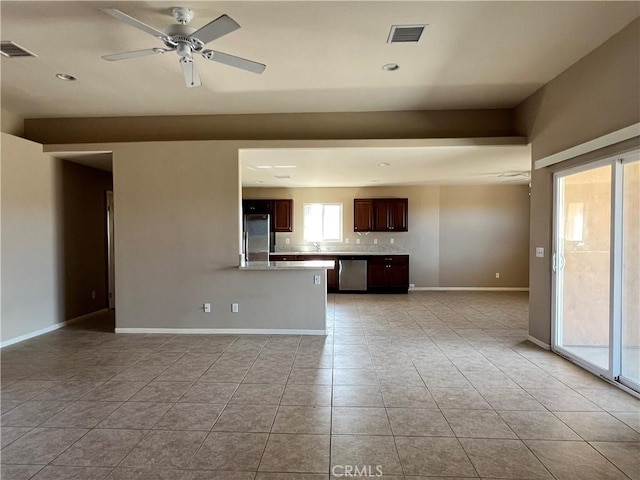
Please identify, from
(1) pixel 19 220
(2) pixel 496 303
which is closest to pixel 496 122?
(2) pixel 496 303

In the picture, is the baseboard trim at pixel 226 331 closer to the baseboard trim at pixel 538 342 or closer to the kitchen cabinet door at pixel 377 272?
the baseboard trim at pixel 538 342

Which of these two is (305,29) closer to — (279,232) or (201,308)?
(201,308)

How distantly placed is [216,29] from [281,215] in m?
5.89

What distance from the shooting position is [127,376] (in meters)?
3.18

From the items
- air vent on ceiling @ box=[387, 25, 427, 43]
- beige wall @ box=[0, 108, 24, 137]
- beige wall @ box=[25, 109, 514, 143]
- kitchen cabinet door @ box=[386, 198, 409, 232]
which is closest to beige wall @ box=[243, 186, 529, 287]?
kitchen cabinet door @ box=[386, 198, 409, 232]

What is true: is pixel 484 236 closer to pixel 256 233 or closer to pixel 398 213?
pixel 398 213

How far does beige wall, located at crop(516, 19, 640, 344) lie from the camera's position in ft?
9.00

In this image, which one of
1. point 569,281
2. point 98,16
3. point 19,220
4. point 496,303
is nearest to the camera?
point 98,16

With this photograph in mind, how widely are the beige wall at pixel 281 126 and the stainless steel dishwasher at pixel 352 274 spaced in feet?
11.5

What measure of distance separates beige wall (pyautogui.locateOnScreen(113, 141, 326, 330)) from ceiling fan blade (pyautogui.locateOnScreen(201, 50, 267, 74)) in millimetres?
1872

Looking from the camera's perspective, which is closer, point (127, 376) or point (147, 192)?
point (127, 376)

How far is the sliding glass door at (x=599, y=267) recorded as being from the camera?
2.86 m

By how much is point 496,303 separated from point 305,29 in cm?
577

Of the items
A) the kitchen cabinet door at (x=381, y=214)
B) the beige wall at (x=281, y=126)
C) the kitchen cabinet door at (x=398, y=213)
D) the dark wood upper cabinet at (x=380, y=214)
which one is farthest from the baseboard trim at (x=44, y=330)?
the kitchen cabinet door at (x=398, y=213)
